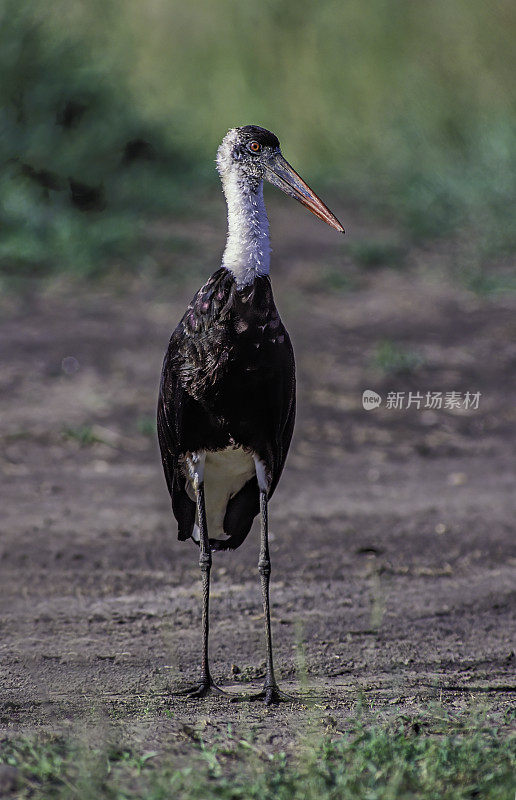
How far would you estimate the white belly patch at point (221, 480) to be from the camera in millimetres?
4344

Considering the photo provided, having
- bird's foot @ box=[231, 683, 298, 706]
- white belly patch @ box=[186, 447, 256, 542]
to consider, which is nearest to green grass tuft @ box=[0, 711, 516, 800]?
bird's foot @ box=[231, 683, 298, 706]

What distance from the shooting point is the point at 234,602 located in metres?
5.27

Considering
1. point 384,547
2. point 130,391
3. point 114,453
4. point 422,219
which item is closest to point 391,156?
point 422,219

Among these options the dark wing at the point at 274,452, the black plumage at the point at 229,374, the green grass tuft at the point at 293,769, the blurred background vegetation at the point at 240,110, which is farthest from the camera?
the blurred background vegetation at the point at 240,110

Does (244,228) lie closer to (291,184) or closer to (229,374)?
(291,184)

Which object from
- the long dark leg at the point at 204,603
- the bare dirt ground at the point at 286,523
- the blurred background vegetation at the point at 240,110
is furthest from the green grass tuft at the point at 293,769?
the blurred background vegetation at the point at 240,110

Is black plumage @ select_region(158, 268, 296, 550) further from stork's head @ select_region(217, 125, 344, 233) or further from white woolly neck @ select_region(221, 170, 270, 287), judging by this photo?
stork's head @ select_region(217, 125, 344, 233)

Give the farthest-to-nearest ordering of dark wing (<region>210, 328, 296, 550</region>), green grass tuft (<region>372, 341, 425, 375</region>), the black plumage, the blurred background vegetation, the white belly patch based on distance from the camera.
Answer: the blurred background vegetation
green grass tuft (<region>372, 341, 425, 375</region>)
the white belly patch
dark wing (<region>210, 328, 296, 550</region>)
the black plumage

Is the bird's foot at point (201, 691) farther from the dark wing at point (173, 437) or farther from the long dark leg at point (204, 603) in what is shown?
the dark wing at point (173, 437)

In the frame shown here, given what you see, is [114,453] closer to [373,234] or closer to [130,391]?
[130,391]

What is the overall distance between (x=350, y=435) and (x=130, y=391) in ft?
5.11

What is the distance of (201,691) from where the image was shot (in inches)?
165

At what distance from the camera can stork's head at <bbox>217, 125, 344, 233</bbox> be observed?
4.36 m

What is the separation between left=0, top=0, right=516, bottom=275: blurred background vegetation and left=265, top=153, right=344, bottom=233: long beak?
558 centimetres
